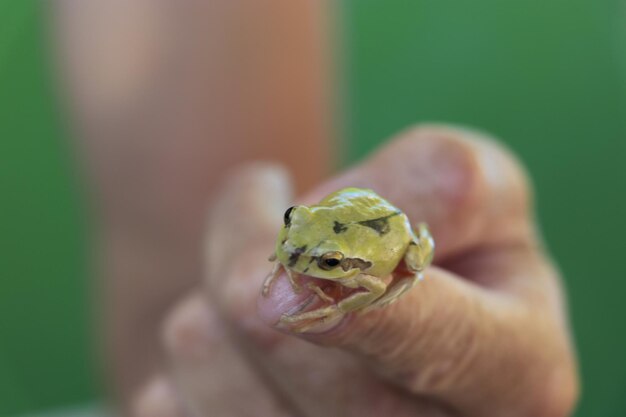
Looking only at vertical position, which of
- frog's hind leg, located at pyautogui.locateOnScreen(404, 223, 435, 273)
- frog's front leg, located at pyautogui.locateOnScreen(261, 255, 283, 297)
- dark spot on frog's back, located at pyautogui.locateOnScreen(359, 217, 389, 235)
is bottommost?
frog's front leg, located at pyautogui.locateOnScreen(261, 255, 283, 297)

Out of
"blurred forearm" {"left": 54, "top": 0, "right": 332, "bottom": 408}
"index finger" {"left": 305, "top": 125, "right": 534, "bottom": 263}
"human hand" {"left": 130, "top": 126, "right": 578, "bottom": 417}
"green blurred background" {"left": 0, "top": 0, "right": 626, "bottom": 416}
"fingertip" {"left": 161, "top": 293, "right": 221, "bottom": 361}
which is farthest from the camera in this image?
"green blurred background" {"left": 0, "top": 0, "right": 626, "bottom": 416}

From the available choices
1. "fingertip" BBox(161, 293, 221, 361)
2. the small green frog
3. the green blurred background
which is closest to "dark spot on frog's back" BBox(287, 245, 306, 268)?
the small green frog

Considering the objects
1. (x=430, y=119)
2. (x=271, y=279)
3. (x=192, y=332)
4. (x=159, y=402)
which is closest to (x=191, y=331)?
(x=192, y=332)

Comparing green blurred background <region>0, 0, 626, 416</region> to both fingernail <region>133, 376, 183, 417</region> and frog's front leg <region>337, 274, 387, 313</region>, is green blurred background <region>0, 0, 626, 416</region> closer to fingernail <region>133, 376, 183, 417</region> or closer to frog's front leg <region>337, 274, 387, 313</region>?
fingernail <region>133, 376, 183, 417</region>

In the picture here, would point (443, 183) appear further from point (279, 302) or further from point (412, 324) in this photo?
point (279, 302)

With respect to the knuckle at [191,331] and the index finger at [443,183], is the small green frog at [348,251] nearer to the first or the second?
the index finger at [443,183]

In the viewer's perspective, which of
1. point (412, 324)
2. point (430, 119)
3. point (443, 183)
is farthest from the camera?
point (430, 119)
